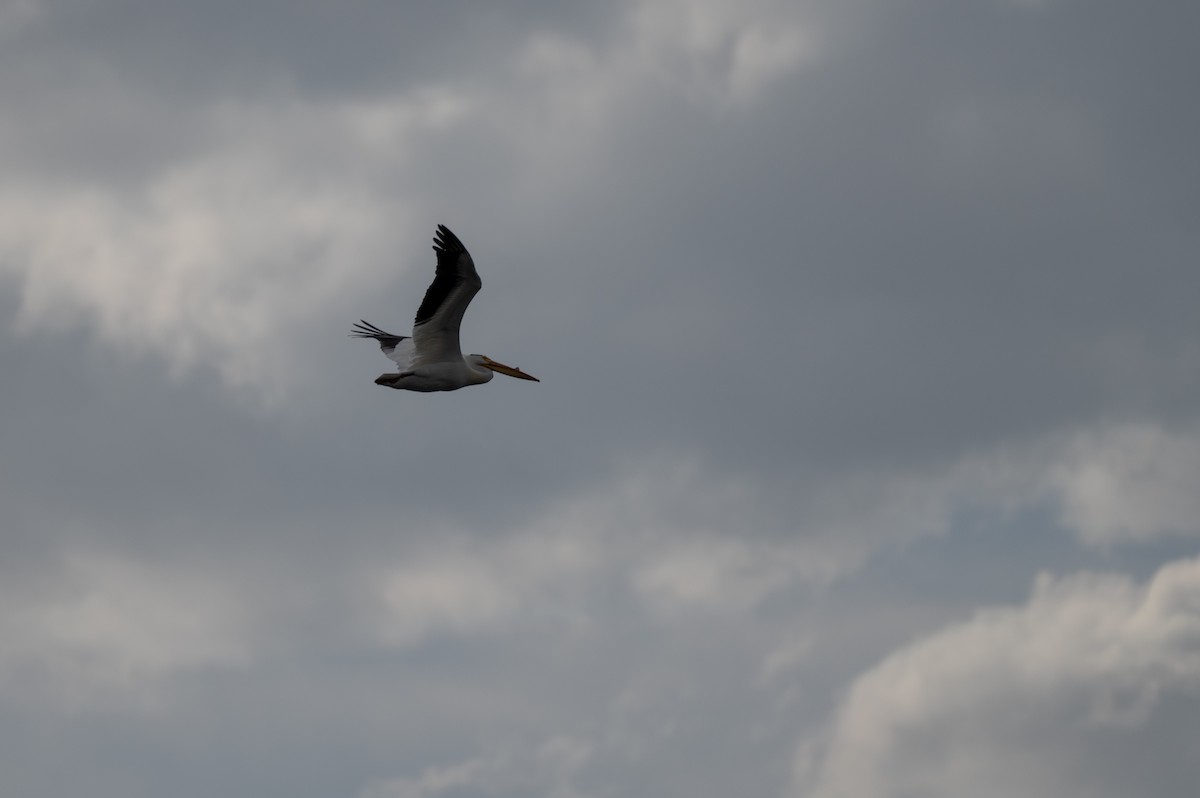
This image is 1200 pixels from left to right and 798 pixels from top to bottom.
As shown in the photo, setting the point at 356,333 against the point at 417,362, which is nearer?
the point at 417,362

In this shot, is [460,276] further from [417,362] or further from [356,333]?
[356,333]

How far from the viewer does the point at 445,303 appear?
34.7 meters

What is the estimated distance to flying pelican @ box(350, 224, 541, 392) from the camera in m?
33.8

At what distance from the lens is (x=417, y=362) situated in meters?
35.8

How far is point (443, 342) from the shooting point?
117 ft

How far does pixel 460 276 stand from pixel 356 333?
234 inches

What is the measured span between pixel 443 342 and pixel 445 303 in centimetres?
119

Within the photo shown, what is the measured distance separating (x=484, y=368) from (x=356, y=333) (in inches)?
144

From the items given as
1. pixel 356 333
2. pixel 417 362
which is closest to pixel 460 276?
pixel 417 362

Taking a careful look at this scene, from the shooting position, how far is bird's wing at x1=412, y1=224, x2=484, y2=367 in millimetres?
33625

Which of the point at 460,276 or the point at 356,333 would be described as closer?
the point at 460,276

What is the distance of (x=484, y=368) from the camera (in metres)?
37.2

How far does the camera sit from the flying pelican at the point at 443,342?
3375cm

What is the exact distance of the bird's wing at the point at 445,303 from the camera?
1324 inches
